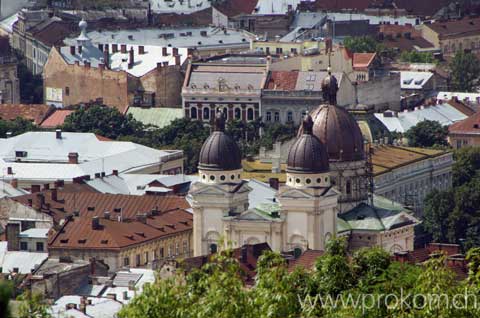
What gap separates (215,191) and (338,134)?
6163 mm

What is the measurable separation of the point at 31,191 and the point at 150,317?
62.4 m

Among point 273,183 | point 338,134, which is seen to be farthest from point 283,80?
point 338,134

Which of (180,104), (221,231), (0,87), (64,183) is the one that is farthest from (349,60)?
(221,231)

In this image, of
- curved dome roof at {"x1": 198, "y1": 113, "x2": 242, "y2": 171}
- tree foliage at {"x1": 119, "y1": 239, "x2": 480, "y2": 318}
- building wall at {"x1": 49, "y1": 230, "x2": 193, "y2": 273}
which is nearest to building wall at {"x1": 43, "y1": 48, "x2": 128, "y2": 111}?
building wall at {"x1": 49, "y1": 230, "x2": 193, "y2": 273}

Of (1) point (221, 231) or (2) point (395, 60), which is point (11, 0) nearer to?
Answer: (1) point (221, 231)

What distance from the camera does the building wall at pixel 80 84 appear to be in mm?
176250

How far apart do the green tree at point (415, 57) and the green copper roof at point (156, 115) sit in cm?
2626

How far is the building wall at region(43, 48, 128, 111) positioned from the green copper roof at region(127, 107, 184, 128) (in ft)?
7.18

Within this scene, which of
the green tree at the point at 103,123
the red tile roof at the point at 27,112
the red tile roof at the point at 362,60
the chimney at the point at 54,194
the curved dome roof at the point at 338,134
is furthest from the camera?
the red tile roof at the point at 362,60

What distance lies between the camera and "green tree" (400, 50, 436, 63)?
639ft

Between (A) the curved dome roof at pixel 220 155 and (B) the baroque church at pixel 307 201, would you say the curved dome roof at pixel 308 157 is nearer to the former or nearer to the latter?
(B) the baroque church at pixel 307 201
